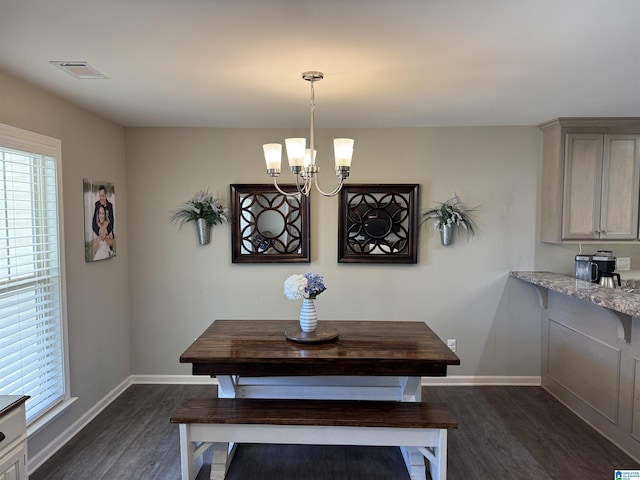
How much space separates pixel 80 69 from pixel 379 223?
2.53 m

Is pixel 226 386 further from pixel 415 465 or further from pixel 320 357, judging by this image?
pixel 415 465

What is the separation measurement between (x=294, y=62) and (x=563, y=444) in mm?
3073

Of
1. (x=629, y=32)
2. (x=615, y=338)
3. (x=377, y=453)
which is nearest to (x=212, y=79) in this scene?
(x=629, y=32)

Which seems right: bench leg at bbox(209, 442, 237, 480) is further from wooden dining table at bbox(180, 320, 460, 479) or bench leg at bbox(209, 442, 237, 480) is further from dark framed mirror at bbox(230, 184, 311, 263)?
dark framed mirror at bbox(230, 184, 311, 263)

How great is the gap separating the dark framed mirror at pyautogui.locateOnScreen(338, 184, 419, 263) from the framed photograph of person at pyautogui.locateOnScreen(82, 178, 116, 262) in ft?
6.52

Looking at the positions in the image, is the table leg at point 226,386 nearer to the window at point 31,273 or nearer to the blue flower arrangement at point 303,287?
the blue flower arrangement at point 303,287

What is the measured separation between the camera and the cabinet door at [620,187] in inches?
135

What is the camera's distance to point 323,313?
391 centimetres

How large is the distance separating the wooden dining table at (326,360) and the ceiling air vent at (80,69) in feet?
5.60

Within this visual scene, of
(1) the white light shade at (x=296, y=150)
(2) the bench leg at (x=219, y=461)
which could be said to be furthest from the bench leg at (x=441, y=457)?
(1) the white light shade at (x=296, y=150)

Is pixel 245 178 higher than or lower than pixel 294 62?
lower

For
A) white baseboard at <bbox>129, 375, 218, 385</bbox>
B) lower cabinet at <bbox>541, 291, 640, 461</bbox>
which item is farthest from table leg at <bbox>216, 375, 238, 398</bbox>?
lower cabinet at <bbox>541, 291, 640, 461</bbox>

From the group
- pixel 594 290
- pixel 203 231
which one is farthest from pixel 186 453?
pixel 594 290

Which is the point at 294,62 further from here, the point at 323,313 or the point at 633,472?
the point at 633,472
